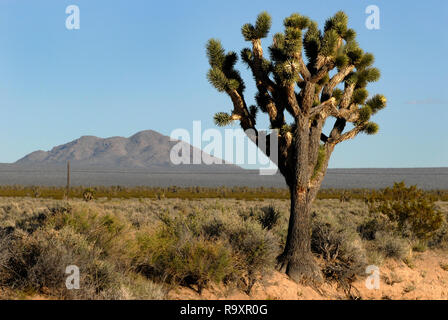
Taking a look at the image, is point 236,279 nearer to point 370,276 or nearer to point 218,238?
point 218,238

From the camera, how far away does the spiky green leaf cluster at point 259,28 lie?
12.4 meters

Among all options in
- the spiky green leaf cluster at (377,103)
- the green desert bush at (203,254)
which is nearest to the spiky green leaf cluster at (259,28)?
the spiky green leaf cluster at (377,103)

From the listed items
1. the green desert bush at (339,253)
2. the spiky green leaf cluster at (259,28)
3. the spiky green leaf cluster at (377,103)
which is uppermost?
the spiky green leaf cluster at (259,28)

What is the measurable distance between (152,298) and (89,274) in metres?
1.34

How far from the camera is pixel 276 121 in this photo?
13.0 metres

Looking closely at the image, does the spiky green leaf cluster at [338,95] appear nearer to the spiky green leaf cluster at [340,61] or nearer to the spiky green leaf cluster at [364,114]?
the spiky green leaf cluster at [364,114]

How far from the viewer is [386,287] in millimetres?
13000

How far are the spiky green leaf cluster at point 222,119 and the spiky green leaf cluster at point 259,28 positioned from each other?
2222mm

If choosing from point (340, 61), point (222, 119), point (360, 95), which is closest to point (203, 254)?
point (222, 119)

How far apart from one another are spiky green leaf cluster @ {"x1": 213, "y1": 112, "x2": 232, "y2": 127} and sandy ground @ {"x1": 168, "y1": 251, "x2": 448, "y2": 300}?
4.30 metres

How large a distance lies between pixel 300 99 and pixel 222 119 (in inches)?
92.7

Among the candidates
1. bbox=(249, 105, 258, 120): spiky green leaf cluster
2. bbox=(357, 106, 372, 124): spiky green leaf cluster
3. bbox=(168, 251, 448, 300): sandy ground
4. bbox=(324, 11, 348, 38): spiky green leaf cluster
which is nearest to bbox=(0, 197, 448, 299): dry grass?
bbox=(168, 251, 448, 300): sandy ground

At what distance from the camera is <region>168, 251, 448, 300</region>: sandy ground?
32.9 feet
